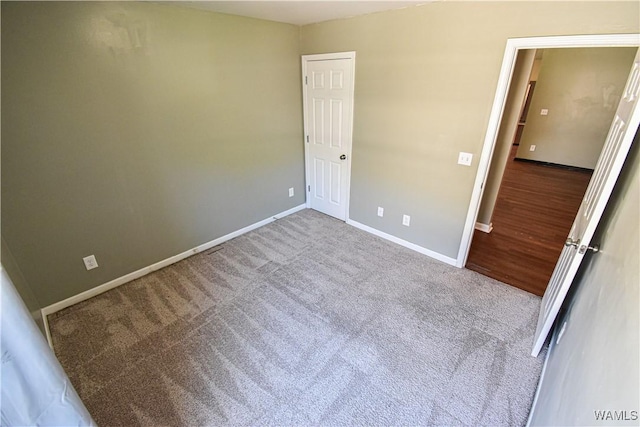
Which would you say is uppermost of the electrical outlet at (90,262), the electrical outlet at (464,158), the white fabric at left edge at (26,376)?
the electrical outlet at (464,158)

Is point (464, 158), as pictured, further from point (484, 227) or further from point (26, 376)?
point (26, 376)

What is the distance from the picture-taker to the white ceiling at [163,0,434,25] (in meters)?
2.31

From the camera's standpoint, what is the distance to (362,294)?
2498 mm

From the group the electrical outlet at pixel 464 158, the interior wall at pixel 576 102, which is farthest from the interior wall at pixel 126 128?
the interior wall at pixel 576 102

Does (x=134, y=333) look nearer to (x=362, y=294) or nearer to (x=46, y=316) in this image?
(x=46, y=316)

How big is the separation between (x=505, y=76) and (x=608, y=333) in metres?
1.97

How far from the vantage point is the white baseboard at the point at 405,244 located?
2936mm

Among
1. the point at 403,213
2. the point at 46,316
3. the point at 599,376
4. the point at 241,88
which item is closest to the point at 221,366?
the point at 46,316

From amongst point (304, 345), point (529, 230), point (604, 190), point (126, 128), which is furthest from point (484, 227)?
point (126, 128)

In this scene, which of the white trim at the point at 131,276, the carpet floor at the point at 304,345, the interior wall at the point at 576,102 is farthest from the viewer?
the interior wall at the point at 576,102

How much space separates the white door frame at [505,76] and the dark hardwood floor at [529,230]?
47cm

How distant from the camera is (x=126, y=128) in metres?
2.34

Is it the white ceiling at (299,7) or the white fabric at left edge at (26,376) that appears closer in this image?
the white fabric at left edge at (26,376)

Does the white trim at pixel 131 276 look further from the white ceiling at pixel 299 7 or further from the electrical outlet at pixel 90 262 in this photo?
the white ceiling at pixel 299 7
